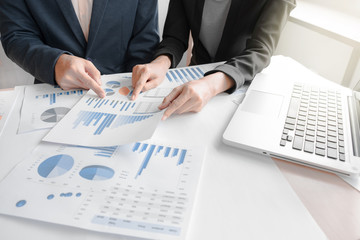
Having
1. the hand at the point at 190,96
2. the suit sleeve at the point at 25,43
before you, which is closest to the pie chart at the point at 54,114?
the suit sleeve at the point at 25,43

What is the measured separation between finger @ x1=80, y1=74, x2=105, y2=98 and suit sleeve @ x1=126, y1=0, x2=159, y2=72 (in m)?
0.37

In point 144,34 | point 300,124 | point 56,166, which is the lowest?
point 56,166

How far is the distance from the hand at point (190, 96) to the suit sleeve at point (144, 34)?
401 millimetres

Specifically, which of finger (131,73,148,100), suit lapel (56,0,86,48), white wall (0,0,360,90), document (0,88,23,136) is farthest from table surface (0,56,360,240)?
white wall (0,0,360,90)

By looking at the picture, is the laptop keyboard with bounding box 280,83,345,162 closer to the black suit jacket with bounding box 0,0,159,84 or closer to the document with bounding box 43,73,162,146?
the document with bounding box 43,73,162,146

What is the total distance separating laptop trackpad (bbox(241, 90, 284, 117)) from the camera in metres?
0.60

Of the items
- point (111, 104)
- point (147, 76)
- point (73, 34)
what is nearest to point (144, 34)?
point (73, 34)

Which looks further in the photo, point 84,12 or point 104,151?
point 84,12

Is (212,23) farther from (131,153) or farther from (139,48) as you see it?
(131,153)

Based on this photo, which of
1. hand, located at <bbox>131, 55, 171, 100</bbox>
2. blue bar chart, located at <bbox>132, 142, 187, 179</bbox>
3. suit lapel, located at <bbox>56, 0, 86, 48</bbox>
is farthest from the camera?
suit lapel, located at <bbox>56, 0, 86, 48</bbox>

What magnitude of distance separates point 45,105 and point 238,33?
0.68 meters

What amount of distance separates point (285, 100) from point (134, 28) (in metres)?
0.63

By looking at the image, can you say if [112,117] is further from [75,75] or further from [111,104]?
[75,75]

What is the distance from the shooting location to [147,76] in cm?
69
